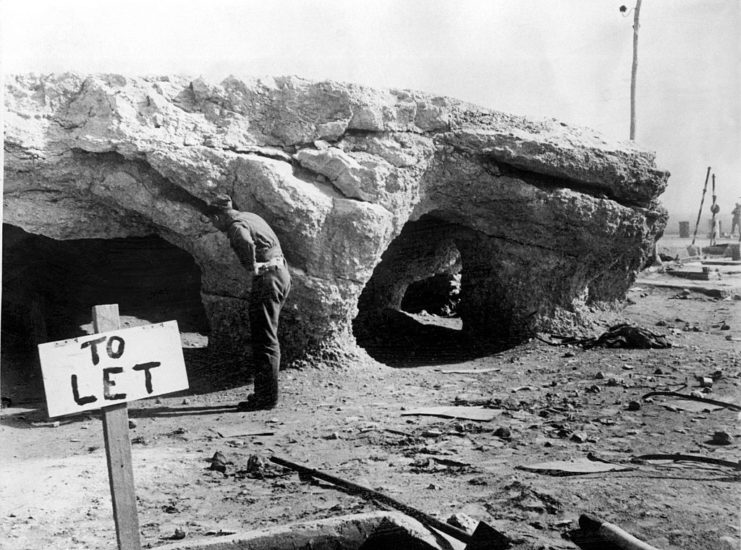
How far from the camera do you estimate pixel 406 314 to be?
31.2 feet

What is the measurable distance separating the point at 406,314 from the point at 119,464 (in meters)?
6.82

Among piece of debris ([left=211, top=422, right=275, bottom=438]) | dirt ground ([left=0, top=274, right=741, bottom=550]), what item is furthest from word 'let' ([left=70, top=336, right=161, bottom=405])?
piece of debris ([left=211, top=422, right=275, bottom=438])

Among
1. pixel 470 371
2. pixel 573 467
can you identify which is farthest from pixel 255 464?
pixel 470 371

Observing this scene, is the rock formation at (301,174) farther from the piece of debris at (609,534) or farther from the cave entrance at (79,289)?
the piece of debris at (609,534)

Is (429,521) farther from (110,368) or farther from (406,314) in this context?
(406,314)

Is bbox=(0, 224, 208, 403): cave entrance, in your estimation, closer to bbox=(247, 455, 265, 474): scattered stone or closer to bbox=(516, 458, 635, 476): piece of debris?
bbox=(247, 455, 265, 474): scattered stone

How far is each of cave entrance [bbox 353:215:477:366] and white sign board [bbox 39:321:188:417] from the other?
5233mm

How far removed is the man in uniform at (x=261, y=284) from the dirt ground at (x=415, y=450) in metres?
0.24

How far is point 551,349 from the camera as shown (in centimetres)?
799

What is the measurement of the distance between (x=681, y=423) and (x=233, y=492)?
3130mm

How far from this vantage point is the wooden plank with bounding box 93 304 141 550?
9.20 ft

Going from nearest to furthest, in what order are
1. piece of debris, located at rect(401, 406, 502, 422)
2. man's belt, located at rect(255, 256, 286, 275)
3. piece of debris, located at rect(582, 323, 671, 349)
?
piece of debris, located at rect(401, 406, 502, 422) → man's belt, located at rect(255, 256, 286, 275) → piece of debris, located at rect(582, 323, 671, 349)

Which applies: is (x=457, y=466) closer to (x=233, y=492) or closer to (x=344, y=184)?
(x=233, y=492)

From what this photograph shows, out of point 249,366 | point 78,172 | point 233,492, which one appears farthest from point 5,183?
point 233,492
